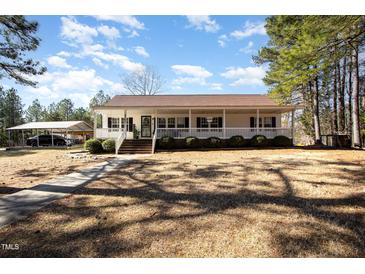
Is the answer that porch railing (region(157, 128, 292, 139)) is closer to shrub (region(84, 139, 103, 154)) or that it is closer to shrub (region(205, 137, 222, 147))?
shrub (region(205, 137, 222, 147))

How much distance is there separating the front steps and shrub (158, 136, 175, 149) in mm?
846

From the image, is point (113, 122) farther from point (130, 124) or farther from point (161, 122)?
point (161, 122)

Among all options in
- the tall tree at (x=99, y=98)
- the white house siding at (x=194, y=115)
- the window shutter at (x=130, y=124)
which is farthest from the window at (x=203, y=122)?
the tall tree at (x=99, y=98)

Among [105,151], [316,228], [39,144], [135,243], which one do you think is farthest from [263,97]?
[39,144]

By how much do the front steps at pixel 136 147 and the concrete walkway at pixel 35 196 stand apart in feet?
23.0

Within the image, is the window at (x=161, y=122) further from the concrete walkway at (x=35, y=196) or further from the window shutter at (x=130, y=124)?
the concrete walkway at (x=35, y=196)

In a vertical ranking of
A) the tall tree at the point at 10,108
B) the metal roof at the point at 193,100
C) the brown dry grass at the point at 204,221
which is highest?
the tall tree at the point at 10,108

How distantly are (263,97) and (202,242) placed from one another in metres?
19.5

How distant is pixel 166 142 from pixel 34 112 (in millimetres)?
77343

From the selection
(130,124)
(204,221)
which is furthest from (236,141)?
(204,221)

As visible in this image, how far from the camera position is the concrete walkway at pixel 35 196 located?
3947 millimetres

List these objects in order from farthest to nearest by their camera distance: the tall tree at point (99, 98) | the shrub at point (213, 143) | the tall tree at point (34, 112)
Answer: the tall tree at point (34, 112)
the tall tree at point (99, 98)
the shrub at point (213, 143)

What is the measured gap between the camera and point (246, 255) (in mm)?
2572

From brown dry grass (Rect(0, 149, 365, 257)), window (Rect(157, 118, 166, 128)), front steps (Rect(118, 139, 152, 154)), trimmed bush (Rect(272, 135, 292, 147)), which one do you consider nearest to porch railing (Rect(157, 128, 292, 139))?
trimmed bush (Rect(272, 135, 292, 147))
